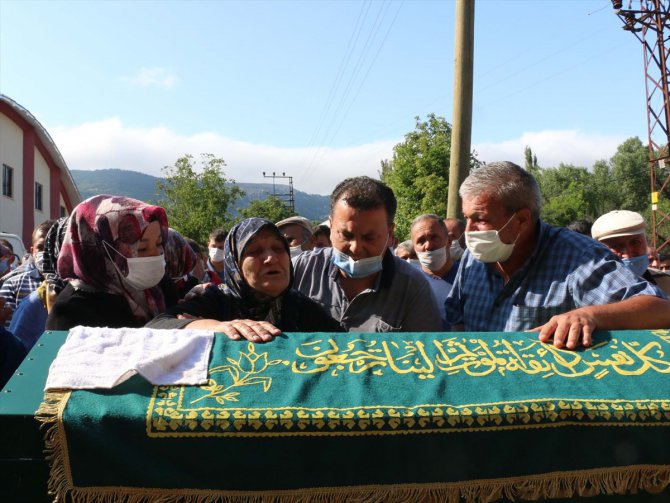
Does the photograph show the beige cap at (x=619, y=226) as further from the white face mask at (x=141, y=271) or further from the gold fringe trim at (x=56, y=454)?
the gold fringe trim at (x=56, y=454)

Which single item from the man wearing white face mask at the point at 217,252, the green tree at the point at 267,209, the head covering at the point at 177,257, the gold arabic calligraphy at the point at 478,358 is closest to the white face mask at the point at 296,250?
A: the man wearing white face mask at the point at 217,252

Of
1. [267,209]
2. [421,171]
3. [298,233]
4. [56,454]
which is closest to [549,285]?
[56,454]

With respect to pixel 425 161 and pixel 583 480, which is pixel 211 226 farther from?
pixel 583 480

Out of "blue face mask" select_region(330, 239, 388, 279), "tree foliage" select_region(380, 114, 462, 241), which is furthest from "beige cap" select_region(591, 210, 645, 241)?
"tree foliage" select_region(380, 114, 462, 241)

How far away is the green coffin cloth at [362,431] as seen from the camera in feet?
6.17

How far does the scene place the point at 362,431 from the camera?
6.41ft

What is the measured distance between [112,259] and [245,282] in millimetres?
612

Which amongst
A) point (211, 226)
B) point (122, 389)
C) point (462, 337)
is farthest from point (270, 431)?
point (211, 226)

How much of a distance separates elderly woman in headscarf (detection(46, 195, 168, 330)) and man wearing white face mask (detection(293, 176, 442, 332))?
0.91m

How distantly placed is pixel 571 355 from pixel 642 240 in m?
2.59

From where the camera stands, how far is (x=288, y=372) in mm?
2139

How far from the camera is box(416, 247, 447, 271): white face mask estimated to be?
4.95 m

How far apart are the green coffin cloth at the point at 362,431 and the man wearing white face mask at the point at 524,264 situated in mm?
562

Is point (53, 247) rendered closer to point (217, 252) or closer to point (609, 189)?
point (217, 252)
